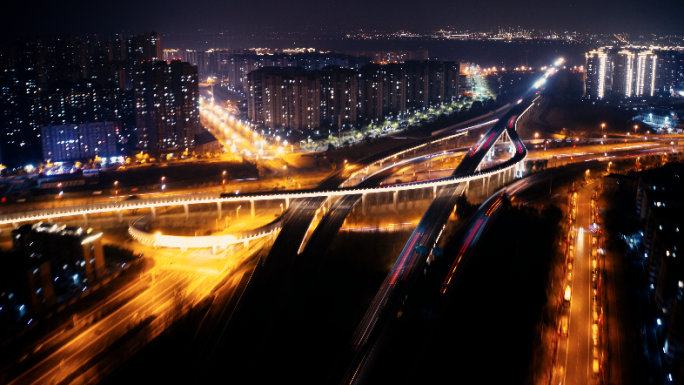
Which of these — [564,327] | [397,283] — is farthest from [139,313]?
[564,327]

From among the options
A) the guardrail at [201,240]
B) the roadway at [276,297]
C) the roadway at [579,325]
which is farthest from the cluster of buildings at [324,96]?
the roadway at [579,325]

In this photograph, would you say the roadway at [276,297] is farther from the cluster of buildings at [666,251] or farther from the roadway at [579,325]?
the cluster of buildings at [666,251]

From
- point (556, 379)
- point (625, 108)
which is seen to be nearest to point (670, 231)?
point (556, 379)

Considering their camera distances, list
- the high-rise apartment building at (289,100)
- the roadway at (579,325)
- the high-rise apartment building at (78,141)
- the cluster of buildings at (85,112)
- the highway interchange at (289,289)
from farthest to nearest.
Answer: the high-rise apartment building at (289,100) → the cluster of buildings at (85,112) → the high-rise apartment building at (78,141) → the highway interchange at (289,289) → the roadway at (579,325)

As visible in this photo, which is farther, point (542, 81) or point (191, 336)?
point (542, 81)

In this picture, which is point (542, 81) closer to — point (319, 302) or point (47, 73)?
point (47, 73)
